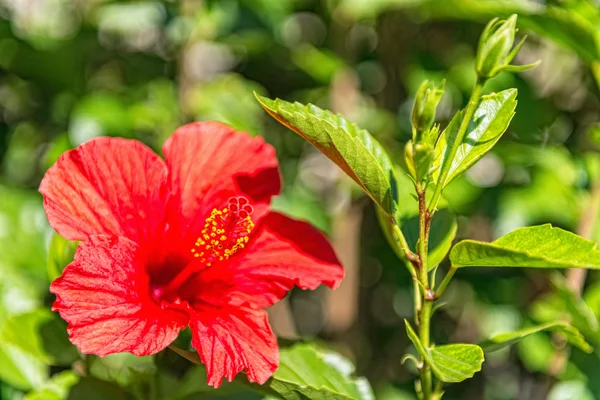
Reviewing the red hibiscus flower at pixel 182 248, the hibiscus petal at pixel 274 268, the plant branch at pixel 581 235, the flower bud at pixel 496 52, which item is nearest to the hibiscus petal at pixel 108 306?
the red hibiscus flower at pixel 182 248

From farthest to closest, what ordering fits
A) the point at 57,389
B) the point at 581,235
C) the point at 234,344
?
the point at 581,235 → the point at 57,389 → the point at 234,344

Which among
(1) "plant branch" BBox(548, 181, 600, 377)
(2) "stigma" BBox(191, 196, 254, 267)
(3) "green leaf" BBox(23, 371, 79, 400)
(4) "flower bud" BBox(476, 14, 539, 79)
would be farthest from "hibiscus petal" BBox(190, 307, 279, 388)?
(1) "plant branch" BBox(548, 181, 600, 377)

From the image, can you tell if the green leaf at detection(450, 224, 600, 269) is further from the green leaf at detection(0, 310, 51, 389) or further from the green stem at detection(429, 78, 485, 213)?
the green leaf at detection(0, 310, 51, 389)

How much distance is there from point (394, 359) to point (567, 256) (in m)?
1.51

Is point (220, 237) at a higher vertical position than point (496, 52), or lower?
lower

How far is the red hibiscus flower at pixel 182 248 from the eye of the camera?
1.00 m

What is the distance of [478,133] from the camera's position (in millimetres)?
1041

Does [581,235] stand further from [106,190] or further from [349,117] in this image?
[106,190]

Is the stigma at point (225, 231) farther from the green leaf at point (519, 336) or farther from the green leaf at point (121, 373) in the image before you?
the green leaf at point (519, 336)

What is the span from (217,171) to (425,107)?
0.40 meters

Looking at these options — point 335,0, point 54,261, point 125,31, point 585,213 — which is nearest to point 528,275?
point 585,213

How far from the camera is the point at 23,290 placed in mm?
1523

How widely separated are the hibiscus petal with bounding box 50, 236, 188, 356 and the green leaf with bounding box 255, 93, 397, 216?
0.29 metres

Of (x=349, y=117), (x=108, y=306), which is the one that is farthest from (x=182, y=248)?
(x=349, y=117)
